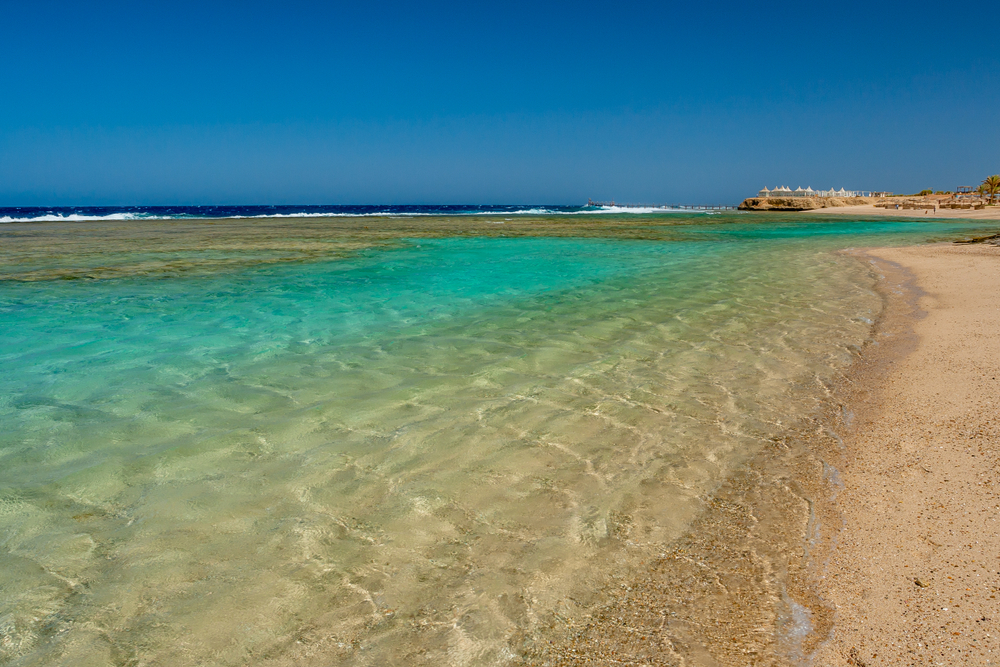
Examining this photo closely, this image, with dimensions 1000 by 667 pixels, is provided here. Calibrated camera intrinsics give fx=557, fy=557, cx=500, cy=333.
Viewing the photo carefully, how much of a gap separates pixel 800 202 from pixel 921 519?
87.1 meters

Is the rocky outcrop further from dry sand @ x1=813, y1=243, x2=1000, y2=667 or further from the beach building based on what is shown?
dry sand @ x1=813, y1=243, x2=1000, y2=667

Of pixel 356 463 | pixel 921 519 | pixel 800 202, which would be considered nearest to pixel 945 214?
pixel 800 202

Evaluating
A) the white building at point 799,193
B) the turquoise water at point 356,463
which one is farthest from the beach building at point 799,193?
the turquoise water at point 356,463

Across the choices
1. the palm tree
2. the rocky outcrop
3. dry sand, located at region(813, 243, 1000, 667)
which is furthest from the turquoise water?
the rocky outcrop

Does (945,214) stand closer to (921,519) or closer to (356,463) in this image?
(921,519)

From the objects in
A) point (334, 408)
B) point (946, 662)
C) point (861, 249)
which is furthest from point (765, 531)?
point (861, 249)

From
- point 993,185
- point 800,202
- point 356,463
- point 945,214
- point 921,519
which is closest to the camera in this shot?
point 921,519

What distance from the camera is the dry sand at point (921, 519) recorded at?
205 cm

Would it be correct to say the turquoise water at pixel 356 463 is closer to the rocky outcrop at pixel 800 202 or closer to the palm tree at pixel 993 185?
the palm tree at pixel 993 185

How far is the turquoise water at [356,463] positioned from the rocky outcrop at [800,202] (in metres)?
80.6

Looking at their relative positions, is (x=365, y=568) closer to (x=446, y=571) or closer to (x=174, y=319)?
(x=446, y=571)

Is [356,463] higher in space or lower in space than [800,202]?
lower

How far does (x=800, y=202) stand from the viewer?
3063 inches

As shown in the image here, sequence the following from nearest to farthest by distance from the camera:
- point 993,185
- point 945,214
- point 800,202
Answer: point 945,214 < point 993,185 < point 800,202
